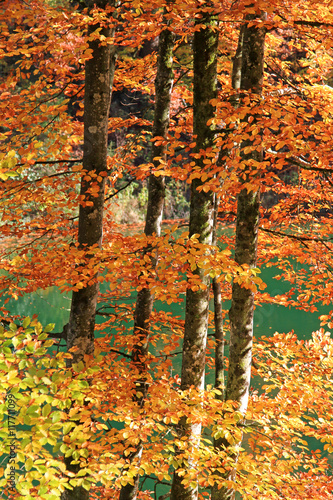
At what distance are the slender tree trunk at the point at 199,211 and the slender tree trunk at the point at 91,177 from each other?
81 centimetres

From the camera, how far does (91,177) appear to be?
136 inches

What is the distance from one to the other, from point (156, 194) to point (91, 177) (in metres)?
1.29

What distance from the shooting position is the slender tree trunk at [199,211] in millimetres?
3586

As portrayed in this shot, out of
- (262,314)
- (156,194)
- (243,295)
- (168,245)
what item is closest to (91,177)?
(168,245)

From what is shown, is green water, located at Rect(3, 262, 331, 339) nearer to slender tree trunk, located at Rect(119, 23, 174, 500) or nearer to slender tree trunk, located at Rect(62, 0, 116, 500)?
slender tree trunk, located at Rect(119, 23, 174, 500)

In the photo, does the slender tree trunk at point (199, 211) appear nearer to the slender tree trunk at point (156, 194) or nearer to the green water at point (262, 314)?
the slender tree trunk at point (156, 194)

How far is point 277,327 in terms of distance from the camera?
1459 cm

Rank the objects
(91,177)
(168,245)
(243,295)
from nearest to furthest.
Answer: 1. (168,245)
2. (91,177)
3. (243,295)

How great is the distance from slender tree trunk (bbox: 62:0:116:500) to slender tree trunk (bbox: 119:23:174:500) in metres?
0.94

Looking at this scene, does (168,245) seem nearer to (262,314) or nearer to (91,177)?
(91,177)

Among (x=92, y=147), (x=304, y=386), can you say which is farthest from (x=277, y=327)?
(x=92, y=147)

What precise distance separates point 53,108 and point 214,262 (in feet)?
5.63

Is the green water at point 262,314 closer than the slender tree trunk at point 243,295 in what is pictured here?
No

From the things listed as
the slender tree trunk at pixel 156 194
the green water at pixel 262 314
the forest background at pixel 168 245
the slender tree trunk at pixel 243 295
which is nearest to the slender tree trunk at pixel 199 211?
the forest background at pixel 168 245
